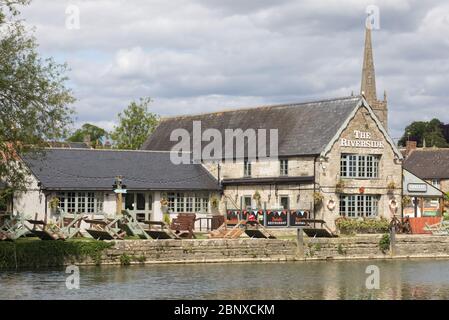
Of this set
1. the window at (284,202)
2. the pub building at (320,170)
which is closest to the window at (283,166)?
the pub building at (320,170)

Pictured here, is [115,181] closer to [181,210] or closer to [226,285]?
[181,210]

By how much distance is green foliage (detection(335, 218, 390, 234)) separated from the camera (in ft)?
159

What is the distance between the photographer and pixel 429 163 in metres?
87.3

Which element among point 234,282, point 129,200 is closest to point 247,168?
point 129,200

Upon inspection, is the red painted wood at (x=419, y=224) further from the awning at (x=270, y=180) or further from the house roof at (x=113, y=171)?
the house roof at (x=113, y=171)

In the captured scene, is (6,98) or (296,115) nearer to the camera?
(6,98)

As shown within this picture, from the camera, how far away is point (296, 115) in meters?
54.0

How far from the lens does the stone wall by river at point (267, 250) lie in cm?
3734

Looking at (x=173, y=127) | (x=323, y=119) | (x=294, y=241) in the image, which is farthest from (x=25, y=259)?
(x=173, y=127)

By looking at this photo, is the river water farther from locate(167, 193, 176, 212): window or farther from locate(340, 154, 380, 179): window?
locate(167, 193, 176, 212): window

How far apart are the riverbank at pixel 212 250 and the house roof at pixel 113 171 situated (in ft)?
34.4

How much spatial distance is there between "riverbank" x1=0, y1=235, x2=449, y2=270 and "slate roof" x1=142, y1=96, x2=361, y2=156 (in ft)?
26.1
